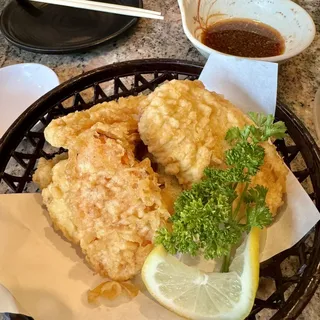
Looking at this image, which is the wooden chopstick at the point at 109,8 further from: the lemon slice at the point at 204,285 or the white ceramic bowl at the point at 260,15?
the lemon slice at the point at 204,285

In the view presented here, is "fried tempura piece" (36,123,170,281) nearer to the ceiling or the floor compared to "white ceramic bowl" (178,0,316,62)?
nearer to the floor

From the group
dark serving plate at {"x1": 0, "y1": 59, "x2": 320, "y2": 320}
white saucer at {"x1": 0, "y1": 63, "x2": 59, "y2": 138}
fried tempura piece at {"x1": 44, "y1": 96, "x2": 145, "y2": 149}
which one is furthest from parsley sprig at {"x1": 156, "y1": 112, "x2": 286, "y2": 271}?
white saucer at {"x1": 0, "y1": 63, "x2": 59, "y2": 138}

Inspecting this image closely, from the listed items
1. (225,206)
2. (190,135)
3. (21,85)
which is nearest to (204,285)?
(225,206)

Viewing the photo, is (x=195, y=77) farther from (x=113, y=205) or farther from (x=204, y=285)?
(x=204, y=285)

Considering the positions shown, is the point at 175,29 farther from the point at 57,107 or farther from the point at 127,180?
the point at 127,180

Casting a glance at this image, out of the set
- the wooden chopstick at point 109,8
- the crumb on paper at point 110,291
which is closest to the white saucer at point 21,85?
the wooden chopstick at point 109,8

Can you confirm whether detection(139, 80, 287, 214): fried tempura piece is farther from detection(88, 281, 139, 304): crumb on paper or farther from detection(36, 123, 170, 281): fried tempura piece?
detection(88, 281, 139, 304): crumb on paper

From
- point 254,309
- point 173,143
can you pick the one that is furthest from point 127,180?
point 254,309
